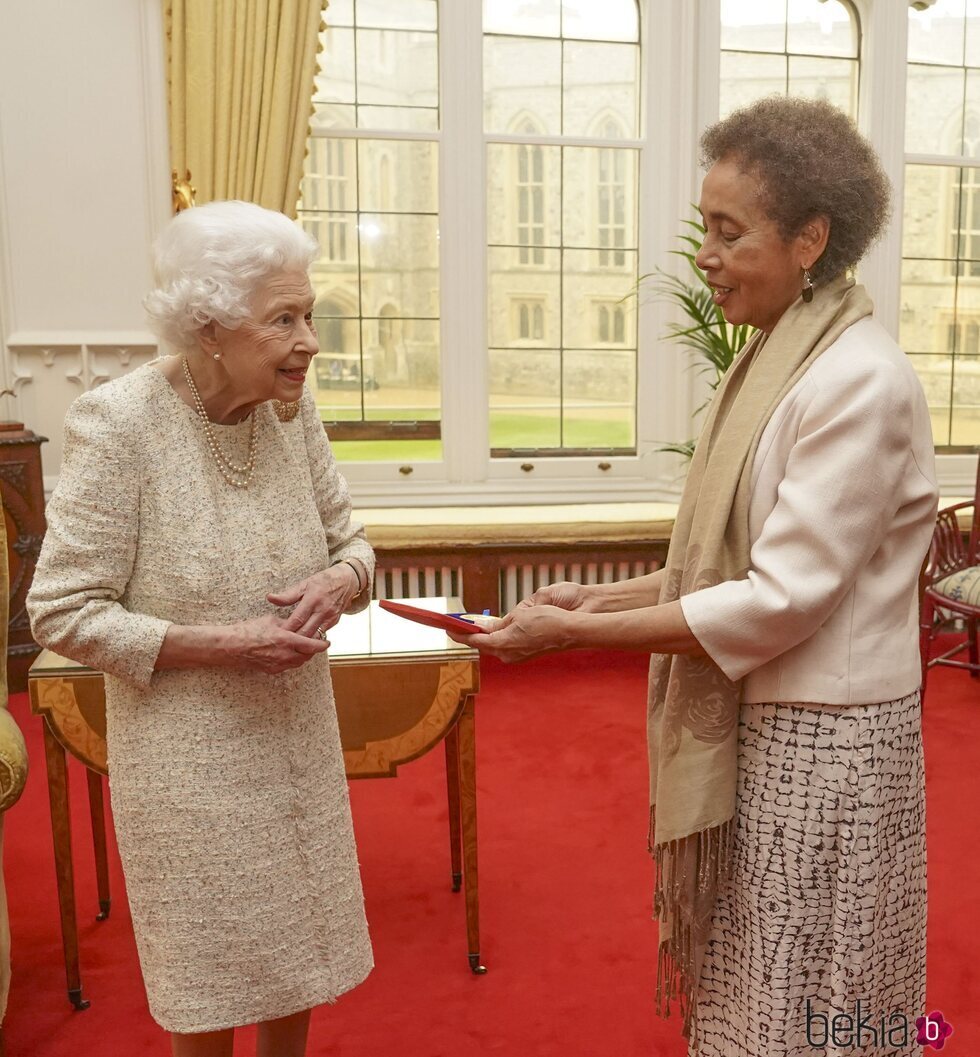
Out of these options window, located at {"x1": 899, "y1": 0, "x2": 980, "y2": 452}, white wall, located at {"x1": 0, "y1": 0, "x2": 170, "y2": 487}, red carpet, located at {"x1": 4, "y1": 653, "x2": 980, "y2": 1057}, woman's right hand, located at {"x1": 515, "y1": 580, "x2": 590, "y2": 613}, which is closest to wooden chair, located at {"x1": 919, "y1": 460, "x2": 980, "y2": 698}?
red carpet, located at {"x1": 4, "y1": 653, "x2": 980, "y2": 1057}

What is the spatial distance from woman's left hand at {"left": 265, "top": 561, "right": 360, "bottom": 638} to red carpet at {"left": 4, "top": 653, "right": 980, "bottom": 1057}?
3.83ft

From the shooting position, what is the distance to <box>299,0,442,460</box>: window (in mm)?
5477

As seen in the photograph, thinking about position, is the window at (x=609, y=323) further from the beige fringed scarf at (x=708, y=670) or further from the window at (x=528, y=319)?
the beige fringed scarf at (x=708, y=670)

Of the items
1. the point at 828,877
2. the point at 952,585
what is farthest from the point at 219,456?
the point at 952,585

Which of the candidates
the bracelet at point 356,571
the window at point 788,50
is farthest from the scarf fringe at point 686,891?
the window at point 788,50

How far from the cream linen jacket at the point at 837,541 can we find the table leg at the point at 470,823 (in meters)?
1.12

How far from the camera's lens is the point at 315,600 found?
168 centimetres

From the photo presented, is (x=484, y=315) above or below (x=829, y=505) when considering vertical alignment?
above

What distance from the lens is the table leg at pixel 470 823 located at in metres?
2.54

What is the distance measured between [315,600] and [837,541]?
796 millimetres

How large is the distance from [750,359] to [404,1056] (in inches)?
65.2

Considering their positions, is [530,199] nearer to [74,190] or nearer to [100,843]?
[74,190]

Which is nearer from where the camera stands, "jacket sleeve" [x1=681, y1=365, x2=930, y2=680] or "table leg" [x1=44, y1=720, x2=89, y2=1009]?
"jacket sleeve" [x1=681, y1=365, x2=930, y2=680]
